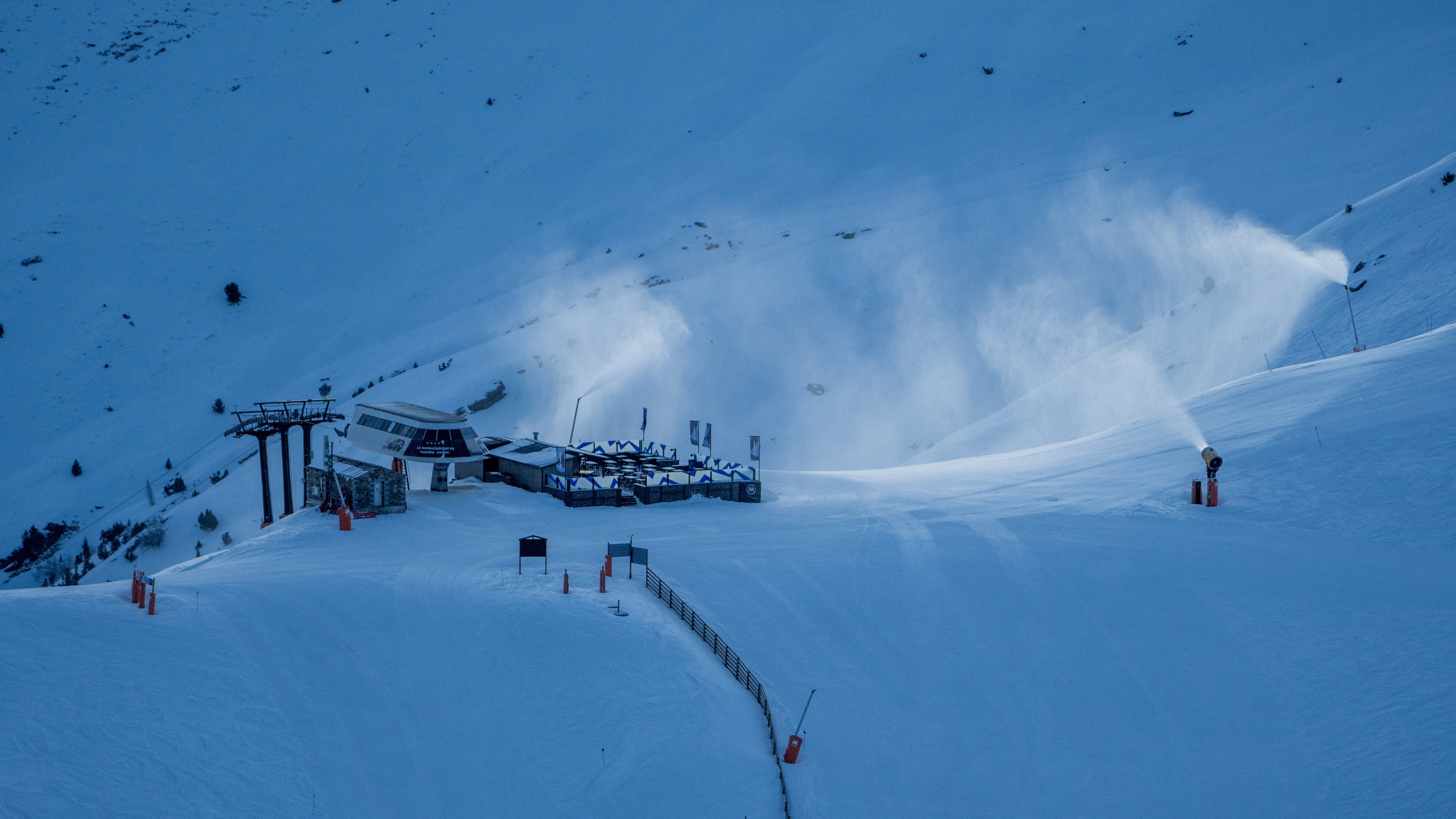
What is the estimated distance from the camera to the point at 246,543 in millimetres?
28281

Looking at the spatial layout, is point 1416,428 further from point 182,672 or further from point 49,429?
point 49,429

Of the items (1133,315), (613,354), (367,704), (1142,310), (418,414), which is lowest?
(367,704)

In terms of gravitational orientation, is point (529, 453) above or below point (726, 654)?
above

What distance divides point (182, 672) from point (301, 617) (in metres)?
3.11

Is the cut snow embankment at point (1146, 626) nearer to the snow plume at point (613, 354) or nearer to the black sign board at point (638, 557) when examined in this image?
the black sign board at point (638, 557)

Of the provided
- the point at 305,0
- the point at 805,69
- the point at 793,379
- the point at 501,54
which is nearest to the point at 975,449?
the point at 793,379

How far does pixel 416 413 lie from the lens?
119 feet

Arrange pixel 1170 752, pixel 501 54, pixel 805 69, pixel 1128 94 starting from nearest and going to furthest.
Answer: pixel 1170 752
pixel 1128 94
pixel 805 69
pixel 501 54

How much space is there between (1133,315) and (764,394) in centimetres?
2155

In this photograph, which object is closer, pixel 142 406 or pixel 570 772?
pixel 570 772

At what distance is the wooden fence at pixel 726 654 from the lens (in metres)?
19.2

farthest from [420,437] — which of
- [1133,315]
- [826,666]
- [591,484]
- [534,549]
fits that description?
[1133,315]

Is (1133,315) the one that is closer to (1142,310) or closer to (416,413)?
(1142,310)

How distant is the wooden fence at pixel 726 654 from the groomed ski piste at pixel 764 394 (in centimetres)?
29
